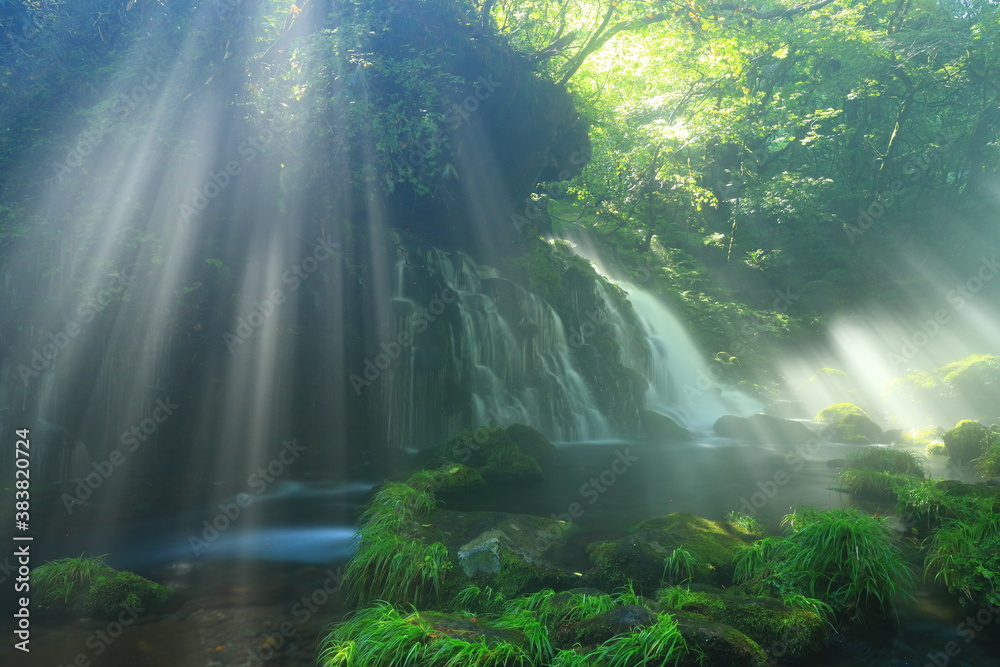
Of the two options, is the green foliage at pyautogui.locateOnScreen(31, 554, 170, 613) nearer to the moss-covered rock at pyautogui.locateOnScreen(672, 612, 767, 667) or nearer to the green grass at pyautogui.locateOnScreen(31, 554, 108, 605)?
the green grass at pyautogui.locateOnScreen(31, 554, 108, 605)

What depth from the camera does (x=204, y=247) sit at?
1234 centimetres

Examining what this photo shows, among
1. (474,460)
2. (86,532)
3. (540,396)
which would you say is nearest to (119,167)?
(86,532)

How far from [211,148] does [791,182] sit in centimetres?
2279

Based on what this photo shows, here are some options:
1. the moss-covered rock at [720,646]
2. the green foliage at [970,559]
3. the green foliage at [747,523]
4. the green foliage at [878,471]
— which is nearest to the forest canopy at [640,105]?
the green foliage at [747,523]

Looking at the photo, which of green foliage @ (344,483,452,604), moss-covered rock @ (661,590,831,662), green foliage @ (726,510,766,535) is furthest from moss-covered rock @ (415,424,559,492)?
moss-covered rock @ (661,590,831,662)

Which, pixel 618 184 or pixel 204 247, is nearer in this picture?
pixel 204 247

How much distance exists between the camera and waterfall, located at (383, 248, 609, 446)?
46.0 ft

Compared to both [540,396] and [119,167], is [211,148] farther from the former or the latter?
[540,396]

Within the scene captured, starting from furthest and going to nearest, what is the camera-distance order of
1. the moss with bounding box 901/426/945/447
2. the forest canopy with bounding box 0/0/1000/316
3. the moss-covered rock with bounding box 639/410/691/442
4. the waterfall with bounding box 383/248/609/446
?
the moss-covered rock with bounding box 639/410/691/442
the moss with bounding box 901/426/945/447
the waterfall with bounding box 383/248/609/446
the forest canopy with bounding box 0/0/1000/316

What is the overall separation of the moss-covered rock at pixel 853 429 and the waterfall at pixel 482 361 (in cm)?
608

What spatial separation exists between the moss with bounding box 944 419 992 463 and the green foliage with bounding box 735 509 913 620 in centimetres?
793

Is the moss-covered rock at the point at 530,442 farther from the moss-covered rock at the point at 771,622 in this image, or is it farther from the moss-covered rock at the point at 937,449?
the moss-covered rock at the point at 937,449

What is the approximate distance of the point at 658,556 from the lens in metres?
5.94

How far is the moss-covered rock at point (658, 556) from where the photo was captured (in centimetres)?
582
